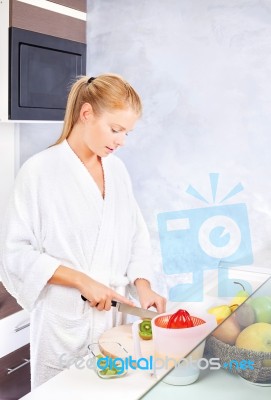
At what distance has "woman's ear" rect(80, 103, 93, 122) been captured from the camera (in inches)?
63.3

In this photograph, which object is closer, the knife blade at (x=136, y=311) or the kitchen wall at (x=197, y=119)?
the knife blade at (x=136, y=311)

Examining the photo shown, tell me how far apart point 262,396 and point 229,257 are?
1663 mm

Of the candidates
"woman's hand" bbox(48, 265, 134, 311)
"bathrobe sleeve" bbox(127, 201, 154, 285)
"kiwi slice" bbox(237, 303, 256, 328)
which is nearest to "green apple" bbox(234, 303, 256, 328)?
"kiwi slice" bbox(237, 303, 256, 328)

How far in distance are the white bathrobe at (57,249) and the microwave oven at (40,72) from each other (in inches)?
29.0

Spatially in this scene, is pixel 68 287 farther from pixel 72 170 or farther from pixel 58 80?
pixel 58 80

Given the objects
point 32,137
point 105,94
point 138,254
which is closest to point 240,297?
point 138,254

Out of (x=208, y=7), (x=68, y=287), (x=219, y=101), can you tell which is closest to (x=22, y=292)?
(x=68, y=287)

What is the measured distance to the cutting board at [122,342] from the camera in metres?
1.24

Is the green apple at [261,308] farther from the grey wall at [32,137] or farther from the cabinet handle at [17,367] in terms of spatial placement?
the grey wall at [32,137]

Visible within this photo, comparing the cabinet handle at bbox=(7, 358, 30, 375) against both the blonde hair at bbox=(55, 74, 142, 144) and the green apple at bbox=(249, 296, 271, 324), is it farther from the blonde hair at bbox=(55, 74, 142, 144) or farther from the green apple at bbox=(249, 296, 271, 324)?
the green apple at bbox=(249, 296, 271, 324)

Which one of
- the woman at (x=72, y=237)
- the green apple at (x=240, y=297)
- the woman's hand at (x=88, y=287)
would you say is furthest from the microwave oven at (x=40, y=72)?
the green apple at (x=240, y=297)

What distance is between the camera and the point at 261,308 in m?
1.18

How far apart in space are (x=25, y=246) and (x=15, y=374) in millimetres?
1119

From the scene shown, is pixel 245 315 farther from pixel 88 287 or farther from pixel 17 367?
pixel 17 367
